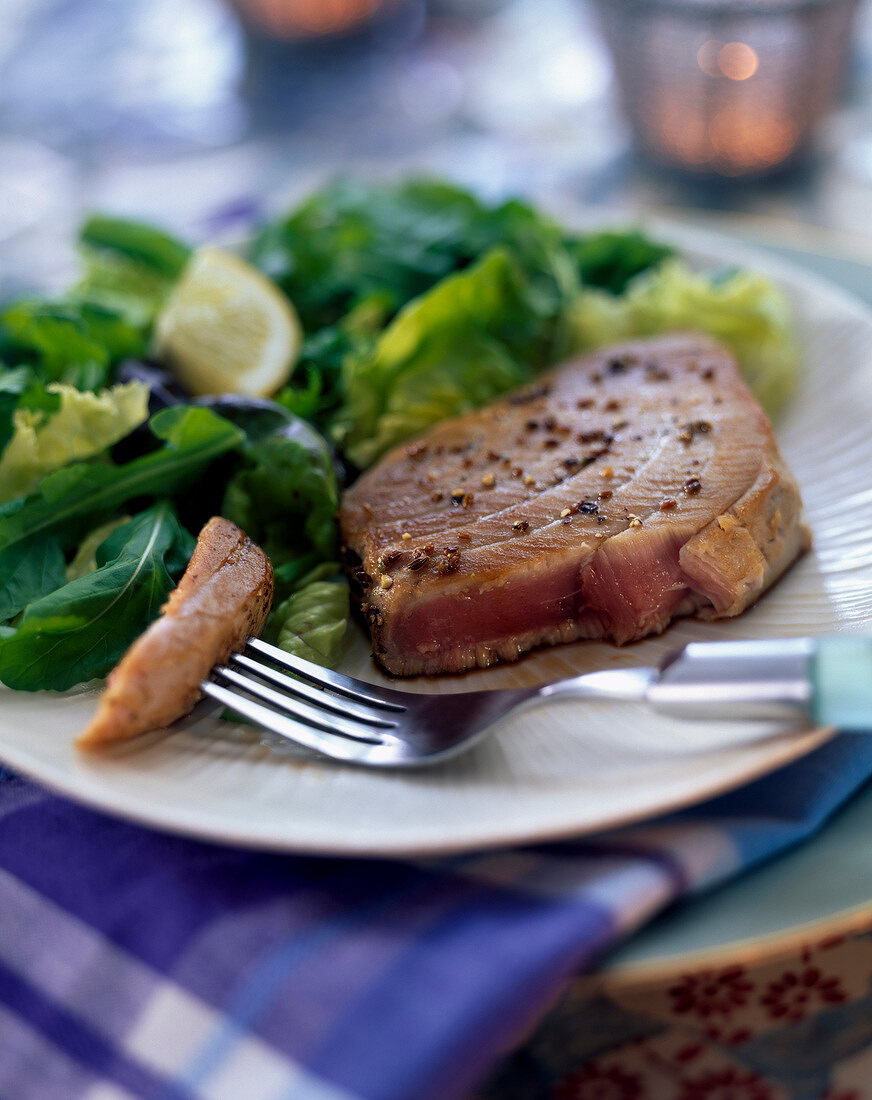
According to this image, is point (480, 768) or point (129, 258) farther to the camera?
point (129, 258)

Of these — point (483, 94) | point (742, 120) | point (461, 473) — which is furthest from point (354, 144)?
point (461, 473)

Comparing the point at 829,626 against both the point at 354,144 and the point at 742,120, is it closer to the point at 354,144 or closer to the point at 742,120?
the point at 742,120

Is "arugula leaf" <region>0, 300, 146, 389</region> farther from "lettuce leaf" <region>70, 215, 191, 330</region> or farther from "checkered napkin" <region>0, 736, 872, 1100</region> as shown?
"checkered napkin" <region>0, 736, 872, 1100</region>

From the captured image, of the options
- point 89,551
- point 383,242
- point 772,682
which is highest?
point 383,242

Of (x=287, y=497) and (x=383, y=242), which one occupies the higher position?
(x=383, y=242)

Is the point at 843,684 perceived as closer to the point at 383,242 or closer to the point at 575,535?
the point at 575,535

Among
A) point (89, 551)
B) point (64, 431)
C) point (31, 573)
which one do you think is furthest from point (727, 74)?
point (31, 573)
